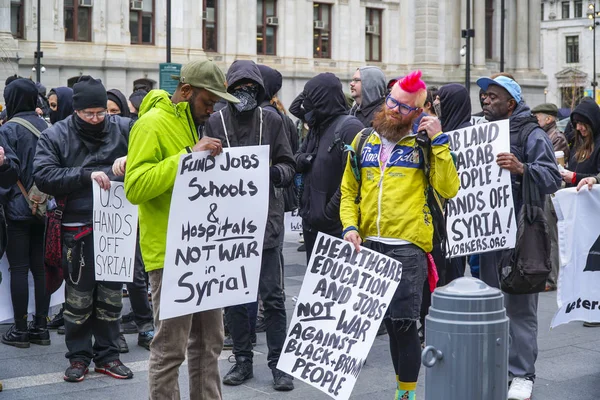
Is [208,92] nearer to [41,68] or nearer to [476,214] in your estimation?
[476,214]

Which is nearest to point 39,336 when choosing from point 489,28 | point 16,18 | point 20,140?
point 20,140

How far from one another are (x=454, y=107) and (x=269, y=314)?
226cm

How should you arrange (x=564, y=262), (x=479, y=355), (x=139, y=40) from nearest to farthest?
1. (x=479, y=355)
2. (x=564, y=262)
3. (x=139, y=40)

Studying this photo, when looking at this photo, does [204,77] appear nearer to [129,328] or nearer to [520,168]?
[520,168]

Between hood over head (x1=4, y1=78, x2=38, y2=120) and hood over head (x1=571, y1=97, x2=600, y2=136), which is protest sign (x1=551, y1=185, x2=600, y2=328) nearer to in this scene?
hood over head (x1=571, y1=97, x2=600, y2=136)

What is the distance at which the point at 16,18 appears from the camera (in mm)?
33625

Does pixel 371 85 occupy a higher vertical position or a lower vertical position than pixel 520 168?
higher

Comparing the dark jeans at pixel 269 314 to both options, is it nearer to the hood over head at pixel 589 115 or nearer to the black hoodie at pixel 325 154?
the black hoodie at pixel 325 154

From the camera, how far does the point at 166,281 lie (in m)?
4.86

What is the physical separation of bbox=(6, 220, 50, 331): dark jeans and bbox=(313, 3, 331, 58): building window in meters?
34.4

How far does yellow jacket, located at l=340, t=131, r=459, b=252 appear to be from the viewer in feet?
17.8


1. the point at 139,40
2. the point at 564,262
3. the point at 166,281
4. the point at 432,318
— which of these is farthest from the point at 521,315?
the point at 139,40

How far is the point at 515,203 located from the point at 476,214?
308mm

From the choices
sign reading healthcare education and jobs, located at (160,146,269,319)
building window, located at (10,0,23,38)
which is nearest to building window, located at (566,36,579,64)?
building window, located at (10,0,23,38)
